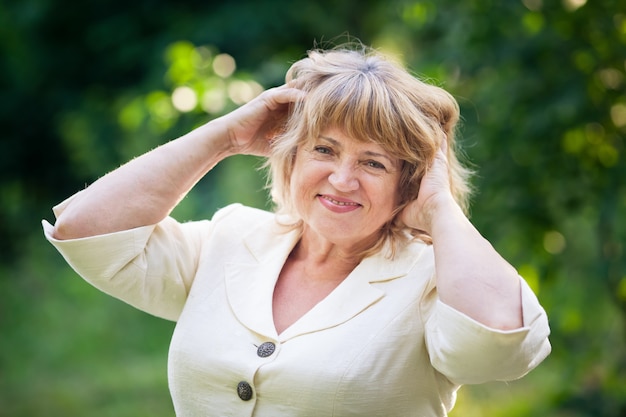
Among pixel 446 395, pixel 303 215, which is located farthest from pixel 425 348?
pixel 303 215

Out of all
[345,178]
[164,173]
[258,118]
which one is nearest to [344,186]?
[345,178]

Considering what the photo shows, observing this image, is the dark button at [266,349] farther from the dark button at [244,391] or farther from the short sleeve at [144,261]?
the short sleeve at [144,261]

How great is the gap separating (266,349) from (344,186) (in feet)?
1.47

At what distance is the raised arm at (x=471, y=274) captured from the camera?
1.80 meters

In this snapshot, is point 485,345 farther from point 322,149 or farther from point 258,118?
point 258,118

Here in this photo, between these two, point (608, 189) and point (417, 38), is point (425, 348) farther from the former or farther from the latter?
point (417, 38)

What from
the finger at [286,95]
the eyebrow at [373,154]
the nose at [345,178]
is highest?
the finger at [286,95]

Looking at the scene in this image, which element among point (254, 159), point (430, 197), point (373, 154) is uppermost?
point (373, 154)

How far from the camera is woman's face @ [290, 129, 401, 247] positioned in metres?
2.07

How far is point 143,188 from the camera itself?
2.16 metres

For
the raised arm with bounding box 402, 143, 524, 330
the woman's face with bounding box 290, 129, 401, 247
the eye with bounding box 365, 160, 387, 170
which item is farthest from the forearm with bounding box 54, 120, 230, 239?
the raised arm with bounding box 402, 143, 524, 330

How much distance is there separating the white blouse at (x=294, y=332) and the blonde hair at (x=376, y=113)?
20cm

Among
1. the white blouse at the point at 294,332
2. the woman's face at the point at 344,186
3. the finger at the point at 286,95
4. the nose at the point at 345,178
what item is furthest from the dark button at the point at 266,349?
the finger at the point at 286,95

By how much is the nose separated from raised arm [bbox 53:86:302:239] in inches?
10.6
